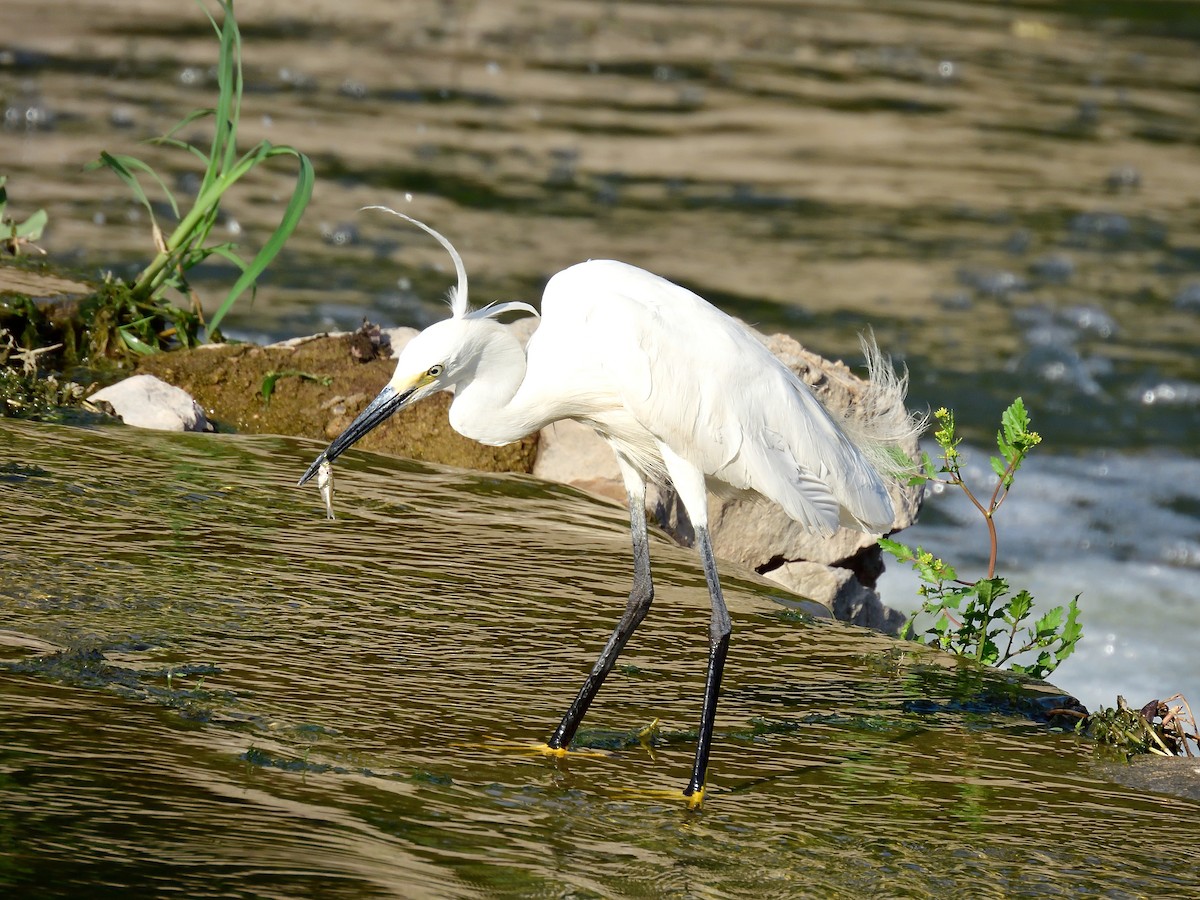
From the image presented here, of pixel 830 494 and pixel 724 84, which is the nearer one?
pixel 830 494

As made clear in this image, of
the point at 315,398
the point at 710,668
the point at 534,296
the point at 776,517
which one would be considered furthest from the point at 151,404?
the point at 534,296

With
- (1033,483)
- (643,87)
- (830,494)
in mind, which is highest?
(643,87)

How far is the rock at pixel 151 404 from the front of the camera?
209 inches

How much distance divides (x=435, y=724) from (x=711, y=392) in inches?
41.8

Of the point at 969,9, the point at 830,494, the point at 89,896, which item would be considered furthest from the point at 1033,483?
the point at 969,9

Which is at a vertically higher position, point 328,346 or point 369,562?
point 328,346

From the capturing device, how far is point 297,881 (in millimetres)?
2486

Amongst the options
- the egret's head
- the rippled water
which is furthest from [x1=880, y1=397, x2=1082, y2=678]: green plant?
the egret's head

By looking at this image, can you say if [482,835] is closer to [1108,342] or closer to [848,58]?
[1108,342]

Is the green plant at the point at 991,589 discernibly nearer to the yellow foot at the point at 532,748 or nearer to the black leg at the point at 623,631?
the black leg at the point at 623,631

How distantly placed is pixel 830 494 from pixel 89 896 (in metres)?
2.19

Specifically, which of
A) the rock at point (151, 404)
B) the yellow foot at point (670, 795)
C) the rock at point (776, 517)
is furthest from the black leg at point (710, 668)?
the rock at point (151, 404)

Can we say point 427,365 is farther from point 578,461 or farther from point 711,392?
point 578,461

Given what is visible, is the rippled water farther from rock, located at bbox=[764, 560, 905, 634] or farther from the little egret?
rock, located at bbox=[764, 560, 905, 634]
